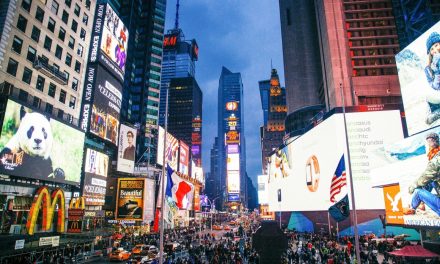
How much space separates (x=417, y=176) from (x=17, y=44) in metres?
41.9

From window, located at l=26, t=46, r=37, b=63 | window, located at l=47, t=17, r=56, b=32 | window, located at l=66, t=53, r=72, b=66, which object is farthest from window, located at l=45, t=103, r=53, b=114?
window, located at l=47, t=17, r=56, b=32

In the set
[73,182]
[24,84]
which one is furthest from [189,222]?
[24,84]

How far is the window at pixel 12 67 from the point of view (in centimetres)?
3152

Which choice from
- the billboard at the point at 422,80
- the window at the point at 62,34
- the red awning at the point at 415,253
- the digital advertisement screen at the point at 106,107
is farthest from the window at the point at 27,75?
the billboard at the point at 422,80

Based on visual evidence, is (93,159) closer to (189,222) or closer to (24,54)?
(24,54)

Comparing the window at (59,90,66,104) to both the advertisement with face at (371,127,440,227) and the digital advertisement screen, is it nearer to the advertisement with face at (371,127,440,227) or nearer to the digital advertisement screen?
the digital advertisement screen

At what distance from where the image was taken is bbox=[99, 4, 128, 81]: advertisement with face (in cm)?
4947

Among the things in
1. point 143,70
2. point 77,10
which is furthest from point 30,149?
point 143,70

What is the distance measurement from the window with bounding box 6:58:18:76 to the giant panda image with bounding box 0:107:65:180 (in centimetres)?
504

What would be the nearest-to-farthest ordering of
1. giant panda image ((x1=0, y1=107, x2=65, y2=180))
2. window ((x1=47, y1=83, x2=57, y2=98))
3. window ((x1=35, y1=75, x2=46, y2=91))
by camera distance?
giant panda image ((x1=0, y1=107, x2=65, y2=180)), window ((x1=35, y1=75, x2=46, y2=91)), window ((x1=47, y1=83, x2=57, y2=98))

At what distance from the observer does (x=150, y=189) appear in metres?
59.6

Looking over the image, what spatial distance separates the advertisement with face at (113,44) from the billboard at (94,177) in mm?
15101

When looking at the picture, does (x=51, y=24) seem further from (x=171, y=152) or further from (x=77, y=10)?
(x=171, y=152)

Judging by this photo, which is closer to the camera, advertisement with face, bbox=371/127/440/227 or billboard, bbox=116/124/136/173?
advertisement with face, bbox=371/127/440/227
